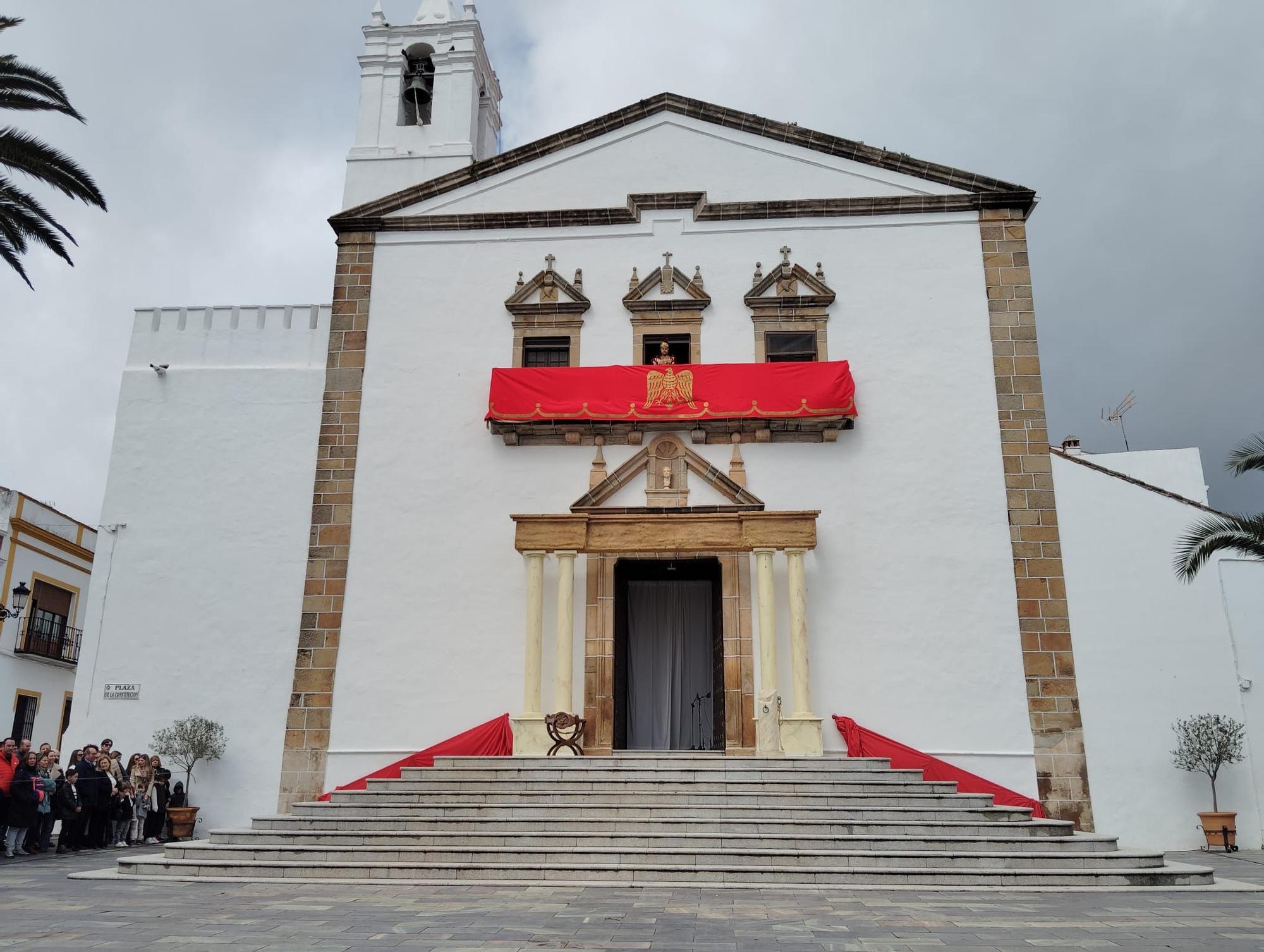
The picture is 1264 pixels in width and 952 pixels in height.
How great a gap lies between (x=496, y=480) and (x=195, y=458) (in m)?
4.17

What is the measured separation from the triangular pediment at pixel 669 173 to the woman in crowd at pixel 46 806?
7.55 m

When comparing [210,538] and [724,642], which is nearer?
[724,642]

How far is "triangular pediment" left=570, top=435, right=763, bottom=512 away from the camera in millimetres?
12586

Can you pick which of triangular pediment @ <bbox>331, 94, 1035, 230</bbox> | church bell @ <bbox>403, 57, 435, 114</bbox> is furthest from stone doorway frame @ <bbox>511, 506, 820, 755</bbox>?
church bell @ <bbox>403, 57, 435, 114</bbox>

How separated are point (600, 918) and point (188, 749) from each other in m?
7.82

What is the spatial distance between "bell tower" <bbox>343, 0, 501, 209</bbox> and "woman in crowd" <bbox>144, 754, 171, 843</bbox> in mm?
10037

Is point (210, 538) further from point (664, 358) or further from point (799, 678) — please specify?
point (799, 678)

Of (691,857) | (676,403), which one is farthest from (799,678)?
(676,403)

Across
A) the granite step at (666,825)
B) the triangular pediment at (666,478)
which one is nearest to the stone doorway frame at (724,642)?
the triangular pediment at (666,478)

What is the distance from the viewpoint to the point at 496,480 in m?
13.0

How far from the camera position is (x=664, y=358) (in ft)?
43.1

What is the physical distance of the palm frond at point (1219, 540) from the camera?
11.6 m

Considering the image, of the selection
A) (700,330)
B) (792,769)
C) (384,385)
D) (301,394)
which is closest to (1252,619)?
(792,769)

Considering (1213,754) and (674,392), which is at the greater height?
(674,392)
